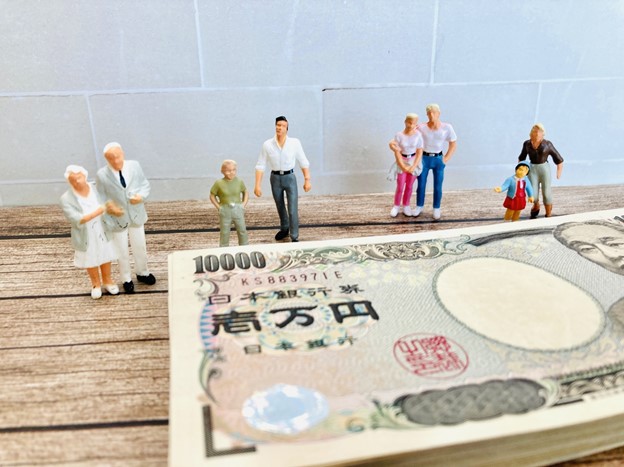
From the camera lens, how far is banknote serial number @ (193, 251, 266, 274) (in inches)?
35.9

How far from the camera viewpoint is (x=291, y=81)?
1314 mm

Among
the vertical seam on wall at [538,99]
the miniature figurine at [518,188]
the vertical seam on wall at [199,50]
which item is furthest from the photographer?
the vertical seam on wall at [538,99]

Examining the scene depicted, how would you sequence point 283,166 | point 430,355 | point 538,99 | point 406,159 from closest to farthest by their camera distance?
1. point 430,355
2. point 283,166
3. point 406,159
4. point 538,99

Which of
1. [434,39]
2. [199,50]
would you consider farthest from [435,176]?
[199,50]

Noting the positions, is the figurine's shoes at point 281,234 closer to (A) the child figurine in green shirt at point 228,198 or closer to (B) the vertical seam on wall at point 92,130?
(A) the child figurine in green shirt at point 228,198

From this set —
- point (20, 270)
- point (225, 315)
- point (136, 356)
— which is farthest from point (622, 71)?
point (20, 270)

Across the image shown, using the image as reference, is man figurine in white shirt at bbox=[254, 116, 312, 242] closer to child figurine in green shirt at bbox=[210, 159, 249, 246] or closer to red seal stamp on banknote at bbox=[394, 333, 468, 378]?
child figurine in green shirt at bbox=[210, 159, 249, 246]

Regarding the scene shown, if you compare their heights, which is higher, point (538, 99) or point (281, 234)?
point (538, 99)

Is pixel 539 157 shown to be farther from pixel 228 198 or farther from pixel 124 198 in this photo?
pixel 124 198

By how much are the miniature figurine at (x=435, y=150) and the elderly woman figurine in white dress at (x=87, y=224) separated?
65 cm

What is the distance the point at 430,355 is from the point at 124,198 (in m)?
0.55

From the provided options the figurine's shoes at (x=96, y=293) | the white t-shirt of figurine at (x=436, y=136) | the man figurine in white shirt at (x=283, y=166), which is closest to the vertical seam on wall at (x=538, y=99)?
the white t-shirt of figurine at (x=436, y=136)

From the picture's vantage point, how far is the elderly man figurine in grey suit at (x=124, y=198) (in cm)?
93

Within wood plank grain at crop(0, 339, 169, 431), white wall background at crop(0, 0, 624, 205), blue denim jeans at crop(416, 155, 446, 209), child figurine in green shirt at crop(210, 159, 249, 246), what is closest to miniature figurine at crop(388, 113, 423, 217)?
blue denim jeans at crop(416, 155, 446, 209)
